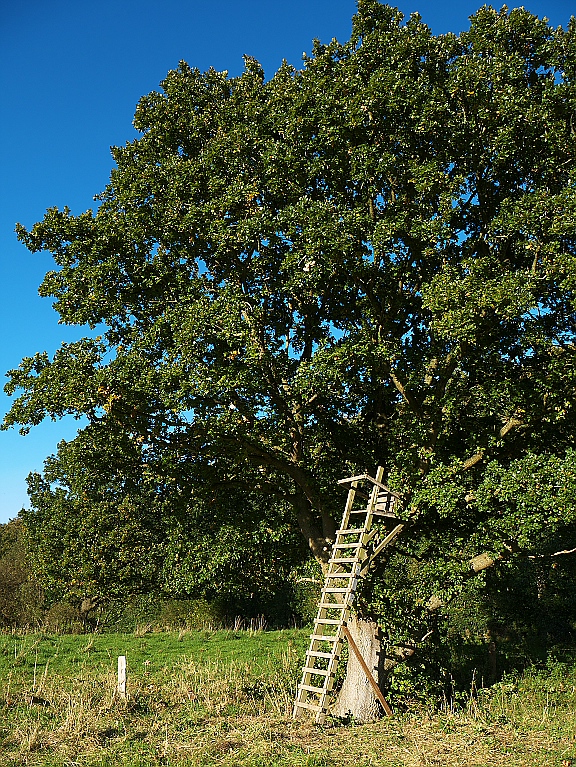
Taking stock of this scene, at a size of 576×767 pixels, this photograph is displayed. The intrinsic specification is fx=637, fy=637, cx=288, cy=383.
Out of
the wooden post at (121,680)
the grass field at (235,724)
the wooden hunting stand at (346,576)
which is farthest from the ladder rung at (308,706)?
the wooden post at (121,680)

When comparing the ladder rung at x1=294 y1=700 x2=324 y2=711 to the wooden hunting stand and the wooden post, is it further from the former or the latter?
the wooden post

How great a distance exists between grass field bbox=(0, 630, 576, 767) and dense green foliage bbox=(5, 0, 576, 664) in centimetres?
228


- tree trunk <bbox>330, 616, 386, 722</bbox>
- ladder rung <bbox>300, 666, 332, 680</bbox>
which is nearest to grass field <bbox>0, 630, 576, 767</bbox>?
tree trunk <bbox>330, 616, 386, 722</bbox>

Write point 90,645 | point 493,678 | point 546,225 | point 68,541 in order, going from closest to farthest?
point 546,225
point 493,678
point 90,645
point 68,541

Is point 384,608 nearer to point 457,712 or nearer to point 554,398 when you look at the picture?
point 457,712

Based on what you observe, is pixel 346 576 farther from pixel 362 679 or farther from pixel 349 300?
pixel 349 300

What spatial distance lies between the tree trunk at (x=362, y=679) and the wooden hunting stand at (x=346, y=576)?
0.37 meters

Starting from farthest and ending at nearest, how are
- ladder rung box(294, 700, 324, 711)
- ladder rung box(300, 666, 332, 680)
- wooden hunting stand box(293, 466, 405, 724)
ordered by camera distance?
1. wooden hunting stand box(293, 466, 405, 724)
2. ladder rung box(294, 700, 324, 711)
3. ladder rung box(300, 666, 332, 680)

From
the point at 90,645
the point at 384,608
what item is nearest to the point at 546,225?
the point at 384,608

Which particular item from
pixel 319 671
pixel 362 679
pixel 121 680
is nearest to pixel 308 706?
pixel 319 671

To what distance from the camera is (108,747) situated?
30.4ft

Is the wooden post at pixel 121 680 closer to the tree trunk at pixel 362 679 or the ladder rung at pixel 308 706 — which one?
the ladder rung at pixel 308 706

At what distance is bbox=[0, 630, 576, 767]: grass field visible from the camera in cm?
886

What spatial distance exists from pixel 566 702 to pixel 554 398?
746 cm
